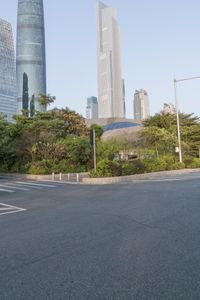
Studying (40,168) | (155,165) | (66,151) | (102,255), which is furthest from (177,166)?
(102,255)

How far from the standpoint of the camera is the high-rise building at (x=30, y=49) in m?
171

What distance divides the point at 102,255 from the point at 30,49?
594 ft

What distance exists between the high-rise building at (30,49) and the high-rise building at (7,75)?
32.5 meters

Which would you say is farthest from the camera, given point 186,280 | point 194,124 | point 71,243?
point 194,124

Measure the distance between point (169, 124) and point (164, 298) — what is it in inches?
1733

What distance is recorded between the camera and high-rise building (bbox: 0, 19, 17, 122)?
387 ft

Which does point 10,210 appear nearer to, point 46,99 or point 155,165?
point 155,165

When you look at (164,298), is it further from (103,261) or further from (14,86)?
(14,86)

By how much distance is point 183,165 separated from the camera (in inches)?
1213

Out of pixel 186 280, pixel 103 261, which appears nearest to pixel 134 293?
pixel 186 280

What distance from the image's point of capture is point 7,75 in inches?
4847

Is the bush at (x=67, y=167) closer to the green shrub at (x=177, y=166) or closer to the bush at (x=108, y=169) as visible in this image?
the bush at (x=108, y=169)

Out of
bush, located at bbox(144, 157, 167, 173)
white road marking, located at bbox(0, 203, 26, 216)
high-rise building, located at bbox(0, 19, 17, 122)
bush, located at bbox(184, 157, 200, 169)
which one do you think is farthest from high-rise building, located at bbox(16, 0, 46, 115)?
white road marking, located at bbox(0, 203, 26, 216)

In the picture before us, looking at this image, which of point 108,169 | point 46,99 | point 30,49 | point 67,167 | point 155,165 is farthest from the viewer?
point 30,49
